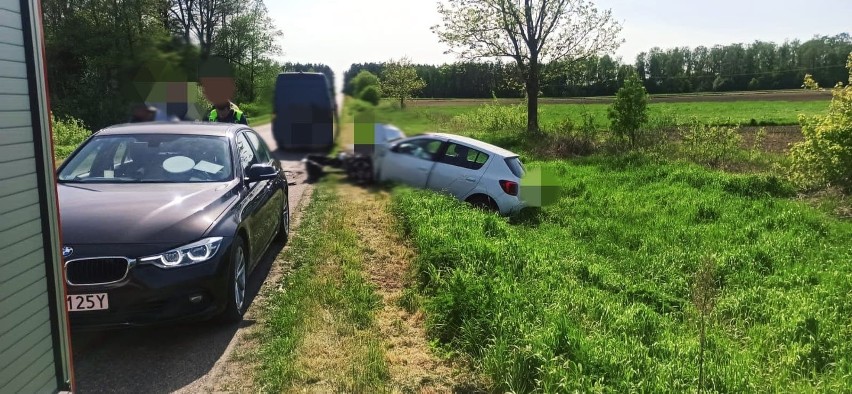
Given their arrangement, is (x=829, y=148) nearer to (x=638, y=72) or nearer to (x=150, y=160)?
(x=638, y=72)

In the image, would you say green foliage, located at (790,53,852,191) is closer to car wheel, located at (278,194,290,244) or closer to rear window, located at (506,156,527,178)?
car wheel, located at (278,194,290,244)

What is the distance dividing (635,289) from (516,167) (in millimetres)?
6133

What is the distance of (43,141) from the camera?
2.06 meters

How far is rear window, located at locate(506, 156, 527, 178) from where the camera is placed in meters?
1.67

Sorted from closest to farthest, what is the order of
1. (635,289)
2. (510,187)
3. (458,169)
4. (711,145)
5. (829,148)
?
(458,169), (510,187), (635,289), (829,148), (711,145)

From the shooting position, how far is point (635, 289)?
286 inches

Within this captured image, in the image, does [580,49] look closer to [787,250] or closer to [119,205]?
[119,205]

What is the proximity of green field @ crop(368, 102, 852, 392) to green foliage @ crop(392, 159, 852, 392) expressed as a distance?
2 cm

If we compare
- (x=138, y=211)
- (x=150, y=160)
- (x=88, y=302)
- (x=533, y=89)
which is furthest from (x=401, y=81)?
(x=88, y=302)

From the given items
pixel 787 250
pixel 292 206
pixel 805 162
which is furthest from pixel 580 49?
pixel 805 162

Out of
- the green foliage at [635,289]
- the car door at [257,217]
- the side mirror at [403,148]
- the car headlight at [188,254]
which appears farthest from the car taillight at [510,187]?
the car headlight at [188,254]

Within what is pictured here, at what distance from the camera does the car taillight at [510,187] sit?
1.73 metres

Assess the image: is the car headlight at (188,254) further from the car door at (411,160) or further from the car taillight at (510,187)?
the car door at (411,160)

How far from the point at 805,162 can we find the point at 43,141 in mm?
14462
